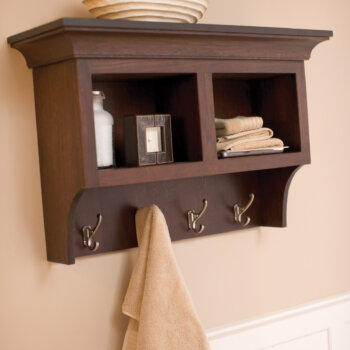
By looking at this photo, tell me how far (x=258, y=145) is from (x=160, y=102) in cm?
27

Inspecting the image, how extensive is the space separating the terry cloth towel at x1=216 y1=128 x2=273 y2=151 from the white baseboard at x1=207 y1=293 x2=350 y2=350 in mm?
544

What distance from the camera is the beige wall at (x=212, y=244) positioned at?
1501 millimetres

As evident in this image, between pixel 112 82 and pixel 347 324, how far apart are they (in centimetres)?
115

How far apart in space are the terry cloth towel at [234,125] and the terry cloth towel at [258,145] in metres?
0.04

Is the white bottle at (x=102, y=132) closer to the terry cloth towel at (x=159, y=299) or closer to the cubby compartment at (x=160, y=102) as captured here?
the cubby compartment at (x=160, y=102)

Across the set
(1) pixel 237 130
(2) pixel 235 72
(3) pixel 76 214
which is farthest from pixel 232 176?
(3) pixel 76 214

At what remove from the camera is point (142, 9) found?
145 cm

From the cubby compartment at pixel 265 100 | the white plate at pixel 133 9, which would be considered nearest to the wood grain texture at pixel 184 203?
the cubby compartment at pixel 265 100

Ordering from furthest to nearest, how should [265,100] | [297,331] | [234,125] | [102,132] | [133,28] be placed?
[297,331] → [265,100] → [234,125] → [102,132] → [133,28]

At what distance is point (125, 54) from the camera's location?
144cm

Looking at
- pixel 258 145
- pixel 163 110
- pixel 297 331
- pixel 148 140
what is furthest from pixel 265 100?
pixel 297 331

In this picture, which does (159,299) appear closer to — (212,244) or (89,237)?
(89,237)

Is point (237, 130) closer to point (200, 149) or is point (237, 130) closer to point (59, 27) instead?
point (200, 149)

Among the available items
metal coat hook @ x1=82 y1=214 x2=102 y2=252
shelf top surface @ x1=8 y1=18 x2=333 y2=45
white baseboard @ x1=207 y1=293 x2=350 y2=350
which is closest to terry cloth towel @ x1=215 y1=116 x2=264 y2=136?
shelf top surface @ x1=8 y1=18 x2=333 y2=45
